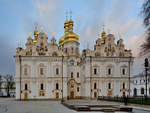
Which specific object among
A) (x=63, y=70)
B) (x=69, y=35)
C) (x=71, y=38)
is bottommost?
(x=63, y=70)

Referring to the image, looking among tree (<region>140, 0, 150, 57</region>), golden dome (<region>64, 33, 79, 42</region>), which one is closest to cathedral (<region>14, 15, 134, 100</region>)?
golden dome (<region>64, 33, 79, 42</region>)

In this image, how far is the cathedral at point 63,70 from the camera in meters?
51.9

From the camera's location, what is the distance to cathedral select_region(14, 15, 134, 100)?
51.9 meters

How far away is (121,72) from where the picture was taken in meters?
53.9

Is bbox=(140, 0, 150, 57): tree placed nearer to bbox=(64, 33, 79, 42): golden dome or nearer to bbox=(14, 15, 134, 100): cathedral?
bbox=(14, 15, 134, 100): cathedral

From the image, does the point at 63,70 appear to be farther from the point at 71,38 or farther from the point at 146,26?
the point at 146,26

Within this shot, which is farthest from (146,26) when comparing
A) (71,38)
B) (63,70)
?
(71,38)

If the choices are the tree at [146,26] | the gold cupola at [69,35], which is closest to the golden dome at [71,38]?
the gold cupola at [69,35]

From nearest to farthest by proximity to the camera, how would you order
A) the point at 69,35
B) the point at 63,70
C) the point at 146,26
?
the point at 146,26 → the point at 63,70 → the point at 69,35

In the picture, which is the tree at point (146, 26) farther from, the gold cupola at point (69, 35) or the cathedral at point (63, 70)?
the gold cupola at point (69, 35)

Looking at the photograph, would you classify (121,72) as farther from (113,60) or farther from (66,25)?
(66,25)

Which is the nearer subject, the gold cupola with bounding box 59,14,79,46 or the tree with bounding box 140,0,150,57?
the tree with bounding box 140,0,150,57

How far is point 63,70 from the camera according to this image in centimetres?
5278

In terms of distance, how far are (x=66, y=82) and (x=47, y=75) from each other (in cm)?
456
